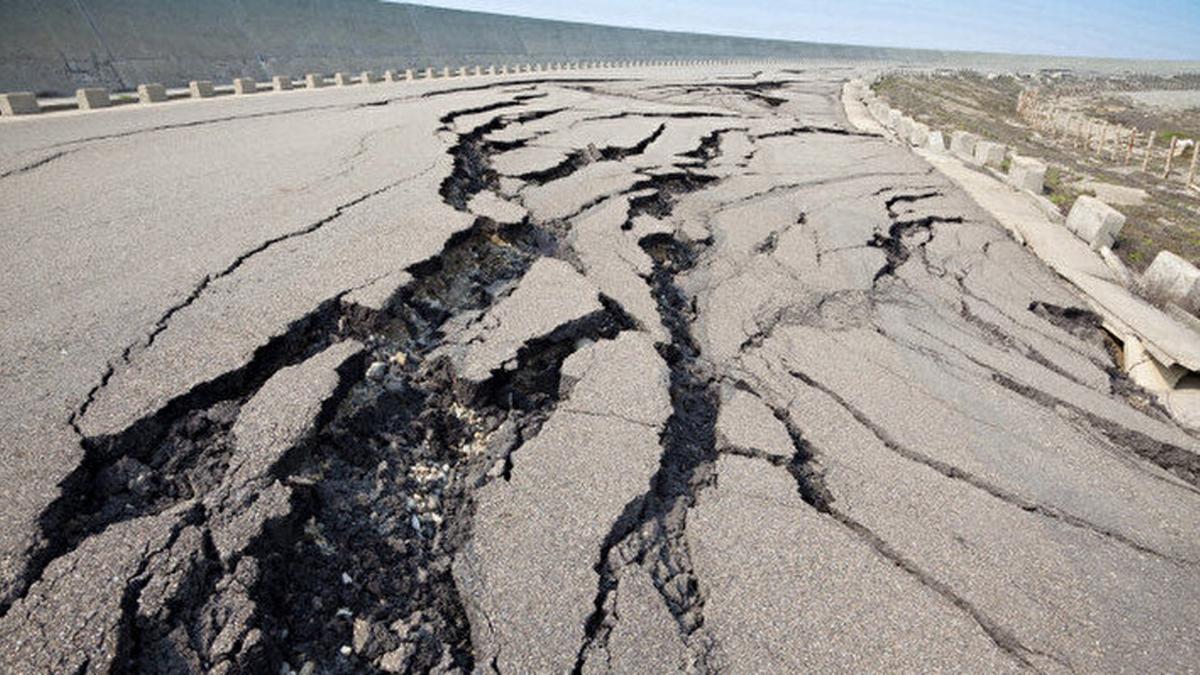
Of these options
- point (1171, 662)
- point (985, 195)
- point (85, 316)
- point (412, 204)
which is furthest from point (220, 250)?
point (985, 195)

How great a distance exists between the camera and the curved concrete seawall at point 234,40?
11867 millimetres

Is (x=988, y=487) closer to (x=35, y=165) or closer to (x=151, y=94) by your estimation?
(x=35, y=165)

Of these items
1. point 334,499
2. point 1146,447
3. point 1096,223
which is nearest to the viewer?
point 334,499

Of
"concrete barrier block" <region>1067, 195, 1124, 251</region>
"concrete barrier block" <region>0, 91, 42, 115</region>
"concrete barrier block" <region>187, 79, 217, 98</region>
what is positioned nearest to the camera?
"concrete barrier block" <region>1067, 195, 1124, 251</region>

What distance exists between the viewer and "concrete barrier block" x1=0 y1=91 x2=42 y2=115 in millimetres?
7672

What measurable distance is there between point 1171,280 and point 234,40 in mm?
19148

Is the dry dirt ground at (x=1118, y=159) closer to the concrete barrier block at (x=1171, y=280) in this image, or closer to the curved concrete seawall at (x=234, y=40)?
the concrete barrier block at (x=1171, y=280)

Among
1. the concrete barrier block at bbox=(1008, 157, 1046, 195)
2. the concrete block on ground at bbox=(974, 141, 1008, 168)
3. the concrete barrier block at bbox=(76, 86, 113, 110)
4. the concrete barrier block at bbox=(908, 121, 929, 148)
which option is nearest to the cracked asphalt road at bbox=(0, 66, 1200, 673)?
the concrete barrier block at bbox=(1008, 157, 1046, 195)

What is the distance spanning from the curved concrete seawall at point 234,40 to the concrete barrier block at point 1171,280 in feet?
52.7

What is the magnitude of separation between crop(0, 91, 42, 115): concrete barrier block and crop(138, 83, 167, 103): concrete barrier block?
1.57m

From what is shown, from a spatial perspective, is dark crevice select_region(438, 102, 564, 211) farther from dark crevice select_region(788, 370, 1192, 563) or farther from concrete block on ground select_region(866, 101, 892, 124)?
concrete block on ground select_region(866, 101, 892, 124)

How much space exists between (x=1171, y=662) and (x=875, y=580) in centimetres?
79

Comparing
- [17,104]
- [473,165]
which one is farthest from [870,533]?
[17,104]

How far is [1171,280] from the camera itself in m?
4.90
